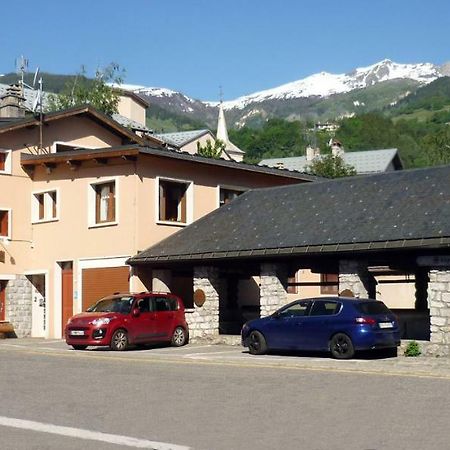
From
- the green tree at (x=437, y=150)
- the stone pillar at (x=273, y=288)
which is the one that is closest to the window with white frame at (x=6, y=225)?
the stone pillar at (x=273, y=288)

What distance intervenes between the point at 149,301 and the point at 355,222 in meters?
6.56

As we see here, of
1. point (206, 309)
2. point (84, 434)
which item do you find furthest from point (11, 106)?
point (84, 434)

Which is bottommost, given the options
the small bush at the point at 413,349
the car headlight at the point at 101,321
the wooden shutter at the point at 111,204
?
the small bush at the point at 413,349

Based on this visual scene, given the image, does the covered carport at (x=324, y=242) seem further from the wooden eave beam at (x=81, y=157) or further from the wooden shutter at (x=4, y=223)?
the wooden shutter at (x=4, y=223)

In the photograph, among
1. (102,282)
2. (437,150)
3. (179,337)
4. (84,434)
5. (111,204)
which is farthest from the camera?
(437,150)

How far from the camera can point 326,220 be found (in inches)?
1092

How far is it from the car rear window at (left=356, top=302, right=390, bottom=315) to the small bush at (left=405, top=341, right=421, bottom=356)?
1383mm

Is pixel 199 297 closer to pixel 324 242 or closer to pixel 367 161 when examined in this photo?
pixel 324 242

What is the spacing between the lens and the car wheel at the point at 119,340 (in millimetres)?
26828

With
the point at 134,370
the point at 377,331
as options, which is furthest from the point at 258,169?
the point at 134,370

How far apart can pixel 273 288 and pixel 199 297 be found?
2864 mm

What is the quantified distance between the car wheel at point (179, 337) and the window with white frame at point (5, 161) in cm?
1040

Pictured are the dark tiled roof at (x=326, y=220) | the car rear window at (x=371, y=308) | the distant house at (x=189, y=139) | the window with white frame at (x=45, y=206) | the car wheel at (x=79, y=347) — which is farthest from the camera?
the distant house at (x=189, y=139)

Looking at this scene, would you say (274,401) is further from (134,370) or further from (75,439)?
(134,370)
